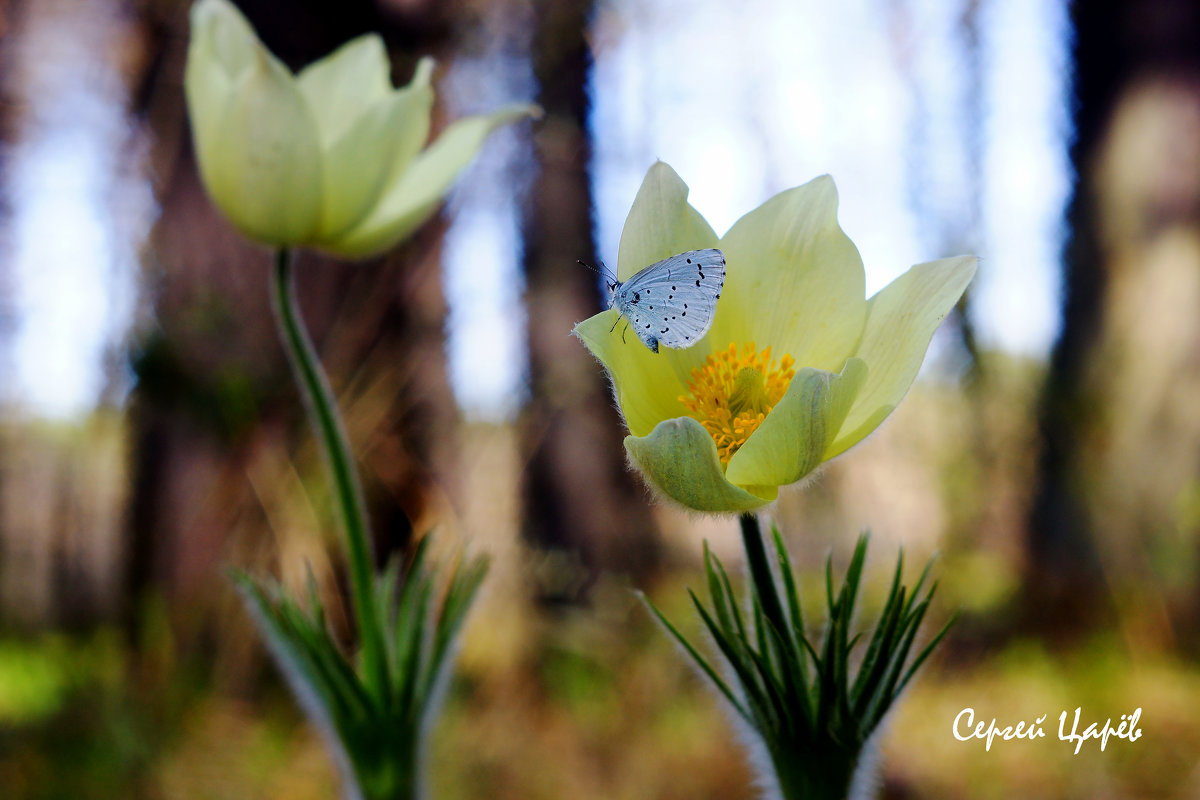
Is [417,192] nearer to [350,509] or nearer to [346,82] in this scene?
[346,82]

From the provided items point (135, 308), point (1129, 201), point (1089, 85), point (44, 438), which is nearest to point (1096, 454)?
point (1129, 201)

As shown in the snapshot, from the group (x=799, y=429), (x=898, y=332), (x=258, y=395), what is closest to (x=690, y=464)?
(x=799, y=429)

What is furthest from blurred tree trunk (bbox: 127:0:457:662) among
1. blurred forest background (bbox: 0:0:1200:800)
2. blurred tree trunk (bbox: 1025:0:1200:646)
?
blurred tree trunk (bbox: 1025:0:1200:646)

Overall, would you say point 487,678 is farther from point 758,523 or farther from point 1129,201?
point 1129,201

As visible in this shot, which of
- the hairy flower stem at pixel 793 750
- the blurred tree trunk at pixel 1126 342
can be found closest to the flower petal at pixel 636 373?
the hairy flower stem at pixel 793 750

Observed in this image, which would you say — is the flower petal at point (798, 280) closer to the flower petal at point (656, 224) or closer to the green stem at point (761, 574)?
the flower petal at point (656, 224)

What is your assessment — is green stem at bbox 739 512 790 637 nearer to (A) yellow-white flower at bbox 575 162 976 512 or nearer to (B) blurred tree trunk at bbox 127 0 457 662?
(A) yellow-white flower at bbox 575 162 976 512
